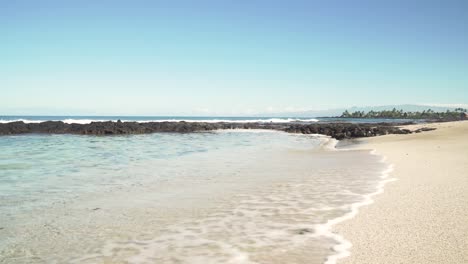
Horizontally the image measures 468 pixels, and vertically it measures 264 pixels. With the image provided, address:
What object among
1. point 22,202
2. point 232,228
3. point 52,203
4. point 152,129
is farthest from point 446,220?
point 152,129

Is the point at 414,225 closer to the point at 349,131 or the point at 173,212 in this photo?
the point at 173,212

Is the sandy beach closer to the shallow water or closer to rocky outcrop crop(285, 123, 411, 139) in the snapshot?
the shallow water

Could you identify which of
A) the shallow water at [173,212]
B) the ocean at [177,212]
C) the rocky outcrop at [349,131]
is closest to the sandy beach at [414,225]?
the ocean at [177,212]

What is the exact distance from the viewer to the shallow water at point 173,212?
4891 mm

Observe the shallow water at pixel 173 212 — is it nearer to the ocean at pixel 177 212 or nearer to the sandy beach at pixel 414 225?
the ocean at pixel 177 212

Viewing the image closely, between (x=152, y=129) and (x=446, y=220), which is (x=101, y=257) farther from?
(x=152, y=129)

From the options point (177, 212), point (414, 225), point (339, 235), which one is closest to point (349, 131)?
point (177, 212)

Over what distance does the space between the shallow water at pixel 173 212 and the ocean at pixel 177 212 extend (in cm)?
2

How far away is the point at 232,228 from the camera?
5934mm

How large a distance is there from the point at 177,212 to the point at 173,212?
0.07 metres

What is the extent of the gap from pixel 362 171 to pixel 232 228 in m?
7.08

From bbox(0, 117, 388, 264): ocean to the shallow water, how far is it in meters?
0.02

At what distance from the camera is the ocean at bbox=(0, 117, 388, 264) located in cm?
488

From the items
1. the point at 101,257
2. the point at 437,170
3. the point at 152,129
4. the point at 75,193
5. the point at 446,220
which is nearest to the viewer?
the point at 101,257
